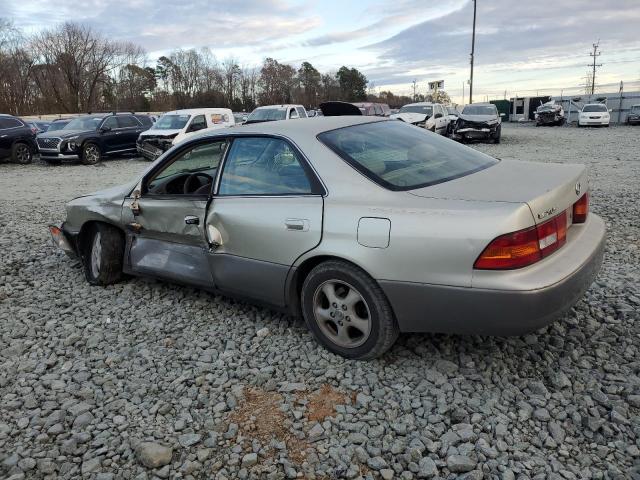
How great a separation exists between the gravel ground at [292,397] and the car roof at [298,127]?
137 cm

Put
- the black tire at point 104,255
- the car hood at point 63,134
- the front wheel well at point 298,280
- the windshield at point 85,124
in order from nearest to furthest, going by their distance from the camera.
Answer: the front wheel well at point 298,280, the black tire at point 104,255, the car hood at point 63,134, the windshield at point 85,124

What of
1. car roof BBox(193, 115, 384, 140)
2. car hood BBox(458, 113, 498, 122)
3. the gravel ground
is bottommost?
the gravel ground

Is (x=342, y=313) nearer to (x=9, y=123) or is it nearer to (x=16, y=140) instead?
(x=16, y=140)

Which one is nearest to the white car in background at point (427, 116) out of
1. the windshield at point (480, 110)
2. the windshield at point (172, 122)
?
the windshield at point (480, 110)

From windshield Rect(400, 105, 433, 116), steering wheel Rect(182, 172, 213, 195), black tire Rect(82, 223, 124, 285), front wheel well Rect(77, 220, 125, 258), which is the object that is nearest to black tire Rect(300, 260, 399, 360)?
steering wheel Rect(182, 172, 213, 195)

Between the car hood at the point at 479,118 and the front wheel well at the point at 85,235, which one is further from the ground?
the car hood at the point at 479,118

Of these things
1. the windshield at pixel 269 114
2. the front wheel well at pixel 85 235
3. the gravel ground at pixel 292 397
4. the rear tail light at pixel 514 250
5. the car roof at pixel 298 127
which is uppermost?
the windshield at pixel 269 114

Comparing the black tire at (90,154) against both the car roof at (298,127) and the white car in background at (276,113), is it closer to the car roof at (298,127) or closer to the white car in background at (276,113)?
the white car in background at (276,113)

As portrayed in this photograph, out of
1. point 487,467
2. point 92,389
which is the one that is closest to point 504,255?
point 487,467

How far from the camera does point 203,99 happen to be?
7069 cm

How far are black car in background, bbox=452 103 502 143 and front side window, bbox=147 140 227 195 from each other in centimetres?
1742

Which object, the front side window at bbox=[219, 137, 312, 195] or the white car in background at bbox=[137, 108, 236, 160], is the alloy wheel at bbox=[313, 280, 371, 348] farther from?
the white car in background at bbox=[137, 108, 236, 160]

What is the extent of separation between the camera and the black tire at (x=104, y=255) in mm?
4445

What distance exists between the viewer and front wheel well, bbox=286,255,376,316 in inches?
122
